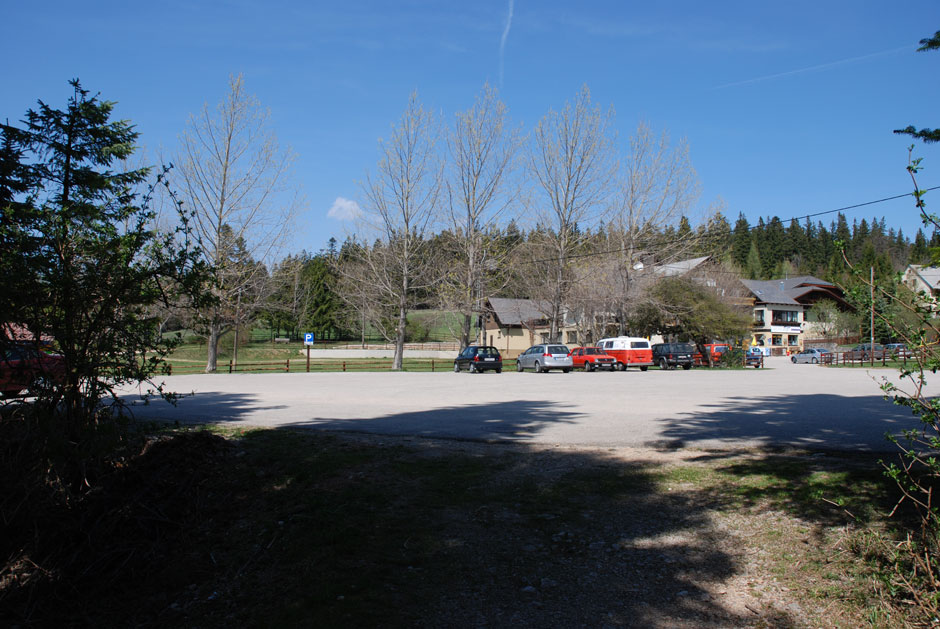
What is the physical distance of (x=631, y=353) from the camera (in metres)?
40.8

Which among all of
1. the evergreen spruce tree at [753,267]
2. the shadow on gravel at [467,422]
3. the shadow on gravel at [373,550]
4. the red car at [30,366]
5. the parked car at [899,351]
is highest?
the evergreen spruce tree at [753,267]

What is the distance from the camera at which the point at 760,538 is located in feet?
17.3

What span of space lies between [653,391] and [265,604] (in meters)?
16.9

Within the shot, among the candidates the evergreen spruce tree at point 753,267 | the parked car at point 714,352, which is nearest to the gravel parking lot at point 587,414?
the parked car at point 714,352

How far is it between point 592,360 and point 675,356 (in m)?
5.68

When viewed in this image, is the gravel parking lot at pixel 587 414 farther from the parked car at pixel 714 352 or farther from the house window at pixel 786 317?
the house window at pixel 786 317

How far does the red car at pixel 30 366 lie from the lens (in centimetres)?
630

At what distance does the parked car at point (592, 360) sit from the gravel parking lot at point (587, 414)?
18.3 m

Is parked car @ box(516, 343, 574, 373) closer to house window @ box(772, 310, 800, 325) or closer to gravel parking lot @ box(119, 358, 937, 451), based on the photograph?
gravel parking lot @ box(119, 358, 937, 451)

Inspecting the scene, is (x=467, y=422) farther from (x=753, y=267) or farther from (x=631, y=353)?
(x=753, y=267)

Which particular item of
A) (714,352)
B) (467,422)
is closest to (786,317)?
(714,352)

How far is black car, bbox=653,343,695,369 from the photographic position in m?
40.4

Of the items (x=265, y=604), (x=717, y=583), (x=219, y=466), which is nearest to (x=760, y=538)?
(x=717, y=583)

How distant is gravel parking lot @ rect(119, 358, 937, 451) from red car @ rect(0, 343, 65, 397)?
16.9 ft
